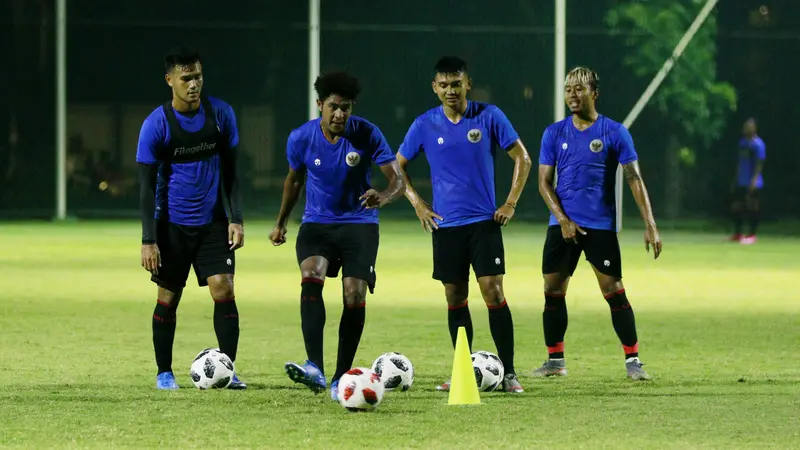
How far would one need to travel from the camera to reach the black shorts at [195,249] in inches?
399

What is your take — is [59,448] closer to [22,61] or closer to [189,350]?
[189,350]

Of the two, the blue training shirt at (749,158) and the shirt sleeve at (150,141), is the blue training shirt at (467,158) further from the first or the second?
the blue training shirt at (749,158)

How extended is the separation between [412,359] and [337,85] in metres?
2.69

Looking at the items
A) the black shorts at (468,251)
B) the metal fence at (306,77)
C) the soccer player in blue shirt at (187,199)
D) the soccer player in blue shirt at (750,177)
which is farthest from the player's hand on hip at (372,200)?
the metal fence at (306,77)

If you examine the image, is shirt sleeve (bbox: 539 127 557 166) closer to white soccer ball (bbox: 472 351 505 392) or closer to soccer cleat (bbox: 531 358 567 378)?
soccer cleat (bbox: 531 358 567 378)

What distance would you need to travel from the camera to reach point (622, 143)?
35.6 ft

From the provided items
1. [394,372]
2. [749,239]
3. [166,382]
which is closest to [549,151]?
[394,372]

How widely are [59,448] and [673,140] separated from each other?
2521 centimetres

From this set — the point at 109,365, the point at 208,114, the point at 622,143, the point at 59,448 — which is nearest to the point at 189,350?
the point at 109,365

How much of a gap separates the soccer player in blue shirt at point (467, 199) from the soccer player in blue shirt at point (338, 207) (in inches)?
13.0

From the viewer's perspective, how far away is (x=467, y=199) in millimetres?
10250

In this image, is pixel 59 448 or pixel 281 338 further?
pixel 281 338

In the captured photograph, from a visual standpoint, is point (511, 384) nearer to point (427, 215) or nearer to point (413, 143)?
point (427, 215)

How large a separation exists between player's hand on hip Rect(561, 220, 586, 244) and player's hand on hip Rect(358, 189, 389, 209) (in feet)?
4.86
